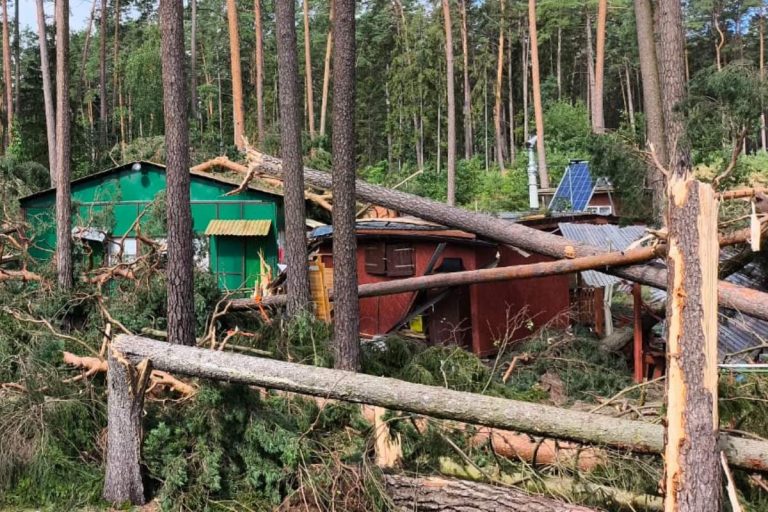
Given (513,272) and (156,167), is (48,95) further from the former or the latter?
(513,272)

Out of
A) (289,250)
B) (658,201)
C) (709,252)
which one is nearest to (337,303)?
(289,250)

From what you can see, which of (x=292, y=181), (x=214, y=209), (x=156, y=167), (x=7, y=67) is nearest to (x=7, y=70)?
(x=7, y=67)

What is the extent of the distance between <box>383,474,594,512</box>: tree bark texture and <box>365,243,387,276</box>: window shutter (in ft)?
21.8

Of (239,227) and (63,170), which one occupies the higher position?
(63,170)

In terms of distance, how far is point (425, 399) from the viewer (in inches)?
223

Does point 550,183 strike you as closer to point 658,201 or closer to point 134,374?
point 658,201

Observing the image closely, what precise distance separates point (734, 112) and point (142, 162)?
12847 millimetres

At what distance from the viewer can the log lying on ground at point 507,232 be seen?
748 centimetres

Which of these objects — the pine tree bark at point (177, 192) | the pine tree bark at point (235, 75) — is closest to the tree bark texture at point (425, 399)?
the pine tree bark at point (177, 192)

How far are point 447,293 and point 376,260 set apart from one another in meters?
1.49

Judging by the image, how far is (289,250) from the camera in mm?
10055

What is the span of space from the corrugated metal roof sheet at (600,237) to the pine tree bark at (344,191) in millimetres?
3819

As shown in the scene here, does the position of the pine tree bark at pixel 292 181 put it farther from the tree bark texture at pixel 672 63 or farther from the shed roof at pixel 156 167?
the shed roof at pixel 156 167

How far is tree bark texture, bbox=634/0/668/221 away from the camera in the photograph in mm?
9844
